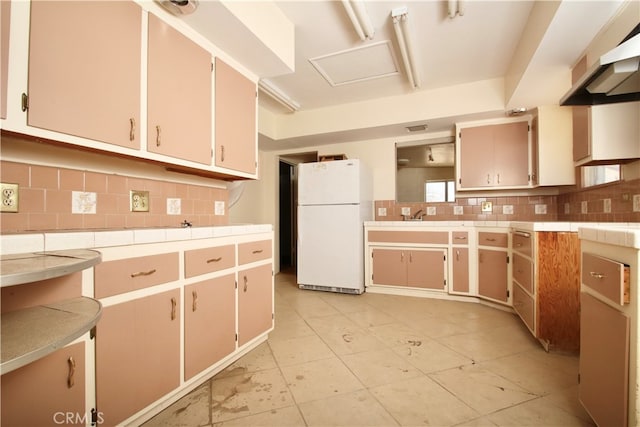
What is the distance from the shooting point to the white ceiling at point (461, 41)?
5.79 feet

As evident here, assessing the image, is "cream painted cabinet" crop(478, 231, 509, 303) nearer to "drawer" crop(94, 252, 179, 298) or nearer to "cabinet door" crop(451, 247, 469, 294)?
"cabinet door" crop(451, 247, 469, 294)

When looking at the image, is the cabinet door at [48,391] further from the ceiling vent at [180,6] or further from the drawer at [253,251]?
the ceiling vent at [180,6]

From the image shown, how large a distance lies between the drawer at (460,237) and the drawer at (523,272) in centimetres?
59

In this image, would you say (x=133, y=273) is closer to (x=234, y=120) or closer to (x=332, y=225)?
(x=234, y=120)

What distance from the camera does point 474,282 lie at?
3.04 m

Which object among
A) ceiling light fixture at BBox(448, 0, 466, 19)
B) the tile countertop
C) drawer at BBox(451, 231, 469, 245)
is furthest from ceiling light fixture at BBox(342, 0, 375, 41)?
drawer at BBox(451, 231, 469, 245)

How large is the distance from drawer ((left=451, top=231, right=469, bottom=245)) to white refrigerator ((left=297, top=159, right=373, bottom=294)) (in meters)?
1.05

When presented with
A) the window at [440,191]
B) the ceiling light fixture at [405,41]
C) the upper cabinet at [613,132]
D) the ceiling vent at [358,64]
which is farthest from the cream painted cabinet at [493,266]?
the ceiling vent at [358,64]

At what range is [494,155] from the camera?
10.6 feet

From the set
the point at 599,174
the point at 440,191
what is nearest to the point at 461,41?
the point at 599,174

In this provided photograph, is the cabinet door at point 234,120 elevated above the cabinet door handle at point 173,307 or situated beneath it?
elevated above

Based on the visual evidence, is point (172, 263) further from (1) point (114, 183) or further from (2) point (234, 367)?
(2) point (234, 367)

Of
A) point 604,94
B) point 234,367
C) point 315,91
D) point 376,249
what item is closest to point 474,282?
point 376,249

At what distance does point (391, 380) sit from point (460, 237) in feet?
6.68
